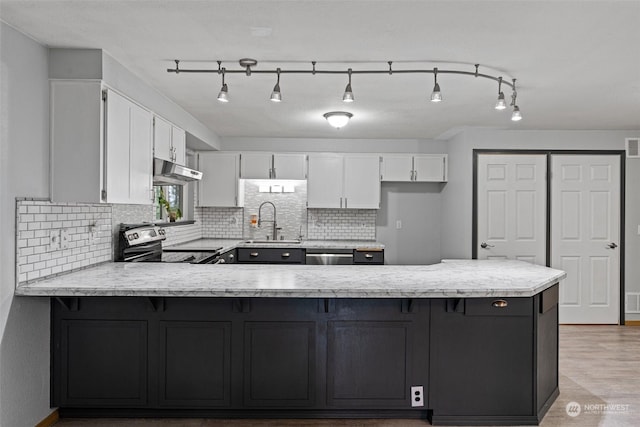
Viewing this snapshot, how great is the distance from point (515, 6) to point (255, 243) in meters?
4.28

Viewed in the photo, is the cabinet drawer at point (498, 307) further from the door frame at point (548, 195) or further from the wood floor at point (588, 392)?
the door frame at point (548, 195)

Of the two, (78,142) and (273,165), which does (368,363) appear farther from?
(273,165)

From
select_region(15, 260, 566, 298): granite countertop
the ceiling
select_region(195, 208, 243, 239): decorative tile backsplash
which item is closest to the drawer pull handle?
select_region(15, 260, 566, 298): granite countertop

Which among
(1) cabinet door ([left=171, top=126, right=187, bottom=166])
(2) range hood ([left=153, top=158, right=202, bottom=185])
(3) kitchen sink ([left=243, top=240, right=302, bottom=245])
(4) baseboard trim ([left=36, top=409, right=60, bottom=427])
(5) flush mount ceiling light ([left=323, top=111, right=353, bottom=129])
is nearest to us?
(4) baseboard trim ([left=36, top=409, right=60, bottom=427])

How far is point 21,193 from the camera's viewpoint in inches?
99.8

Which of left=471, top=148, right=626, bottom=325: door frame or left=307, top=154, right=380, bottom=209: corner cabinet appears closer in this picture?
left=471, top=148, right=626, bottom=325: door frame

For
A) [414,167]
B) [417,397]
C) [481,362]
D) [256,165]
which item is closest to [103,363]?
[417,397]

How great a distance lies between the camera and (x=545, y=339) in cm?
304

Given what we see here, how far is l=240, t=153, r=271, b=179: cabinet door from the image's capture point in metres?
5.97

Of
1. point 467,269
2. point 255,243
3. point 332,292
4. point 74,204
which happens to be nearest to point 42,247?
point 74,204

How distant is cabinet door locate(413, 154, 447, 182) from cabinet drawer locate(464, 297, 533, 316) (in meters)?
3.28

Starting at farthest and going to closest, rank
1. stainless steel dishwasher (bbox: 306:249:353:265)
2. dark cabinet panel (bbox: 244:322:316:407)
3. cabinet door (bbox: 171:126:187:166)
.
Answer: stainless steel dishwasher (bbox: 306:249:353:265) < cabinet door (bbox: 171:126:187:166) < dark cabinet panel (bbox: 244:322:316:407)

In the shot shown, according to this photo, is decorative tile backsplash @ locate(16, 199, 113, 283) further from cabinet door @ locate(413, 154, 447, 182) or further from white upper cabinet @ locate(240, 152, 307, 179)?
cabinet door @ locate(413, 154, 447, 182)

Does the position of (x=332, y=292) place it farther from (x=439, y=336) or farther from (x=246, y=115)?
(x=246, y=115)
